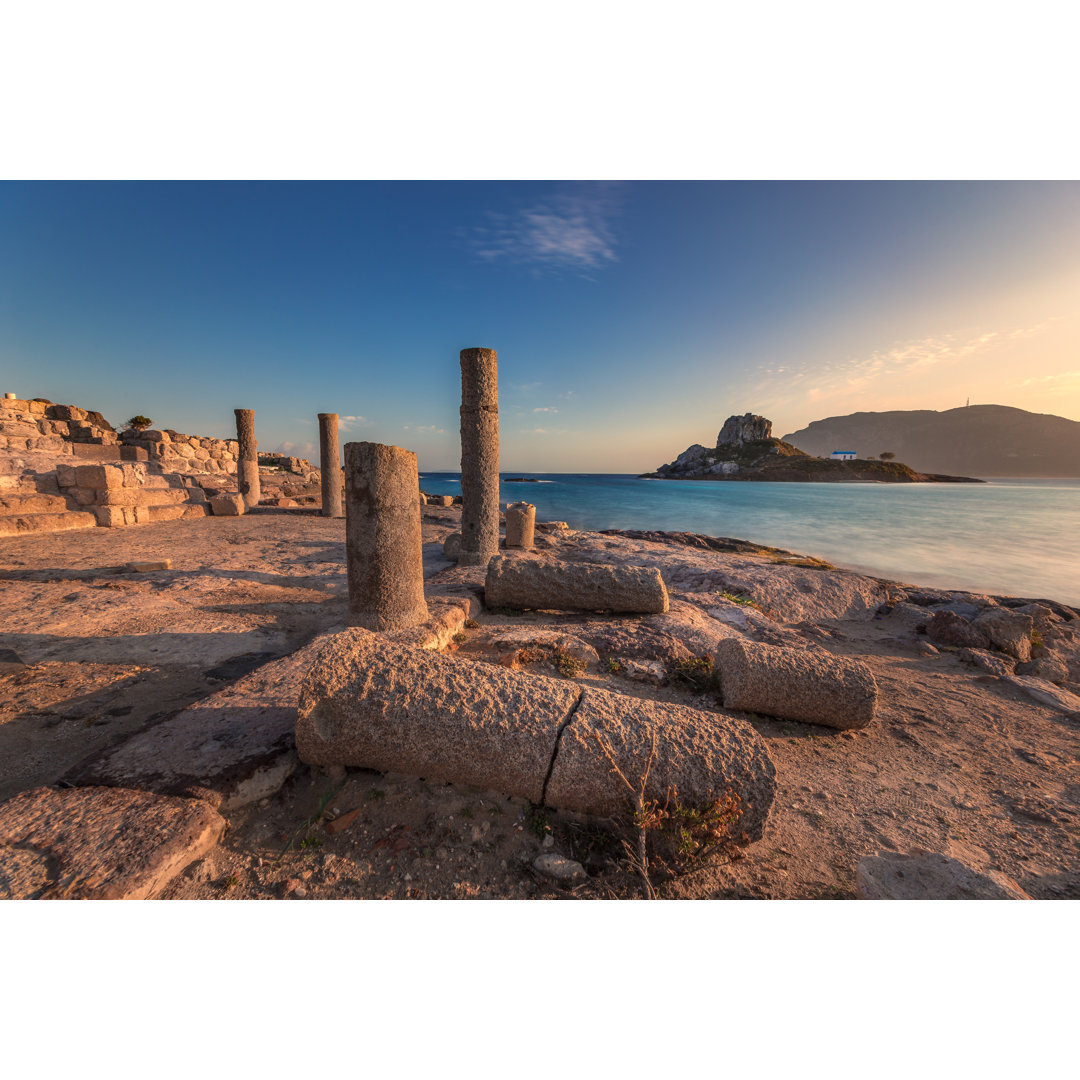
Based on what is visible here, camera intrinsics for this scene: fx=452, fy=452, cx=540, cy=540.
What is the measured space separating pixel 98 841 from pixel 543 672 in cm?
265

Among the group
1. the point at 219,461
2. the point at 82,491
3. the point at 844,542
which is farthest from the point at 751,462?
the point at 82,491

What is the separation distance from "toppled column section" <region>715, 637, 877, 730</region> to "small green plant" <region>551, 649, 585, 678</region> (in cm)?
120

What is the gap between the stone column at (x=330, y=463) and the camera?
12.8m

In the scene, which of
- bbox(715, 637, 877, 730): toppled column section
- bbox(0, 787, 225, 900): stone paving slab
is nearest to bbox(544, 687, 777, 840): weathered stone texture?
bbox(715, 637, 877, 730): toppled column section

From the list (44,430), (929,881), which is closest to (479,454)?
(929,881)

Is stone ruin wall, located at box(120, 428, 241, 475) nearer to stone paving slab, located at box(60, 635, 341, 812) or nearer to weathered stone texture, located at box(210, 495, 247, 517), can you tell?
weathered stone texture, located at box(210, 495, 247, 517)

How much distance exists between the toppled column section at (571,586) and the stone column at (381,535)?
122 cm

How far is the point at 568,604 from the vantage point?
5246mm

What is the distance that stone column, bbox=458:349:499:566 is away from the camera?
23.5 feet

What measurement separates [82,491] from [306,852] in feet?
42.0

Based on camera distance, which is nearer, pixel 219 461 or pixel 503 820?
pixel 503 820

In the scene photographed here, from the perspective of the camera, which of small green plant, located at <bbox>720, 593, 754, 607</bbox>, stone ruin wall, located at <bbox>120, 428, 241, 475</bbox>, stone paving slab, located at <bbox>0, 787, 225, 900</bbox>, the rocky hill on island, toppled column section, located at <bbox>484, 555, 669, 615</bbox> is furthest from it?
the rocky hill on island

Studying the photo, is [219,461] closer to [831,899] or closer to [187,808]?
[187,808]

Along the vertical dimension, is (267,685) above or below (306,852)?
above
